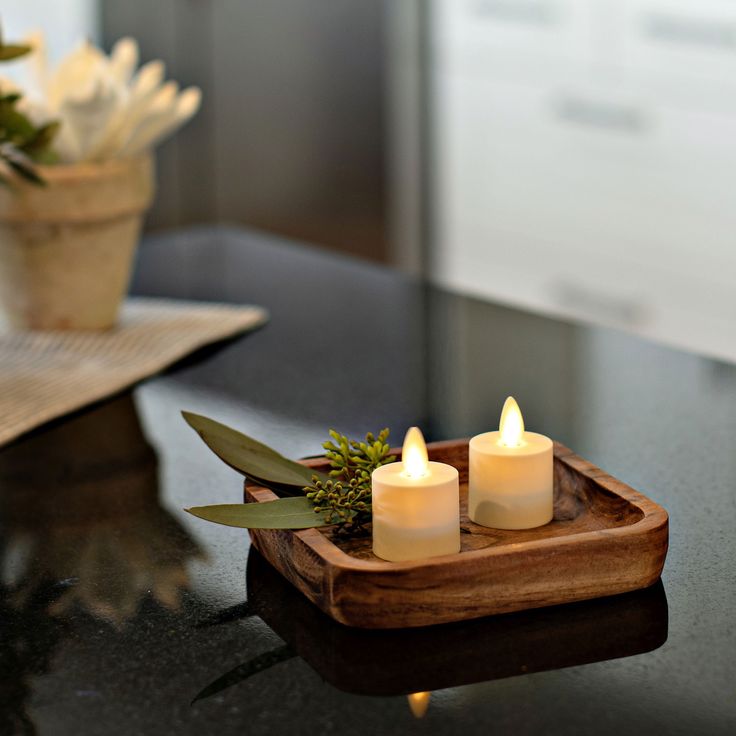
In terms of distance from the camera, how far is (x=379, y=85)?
11.4 feet

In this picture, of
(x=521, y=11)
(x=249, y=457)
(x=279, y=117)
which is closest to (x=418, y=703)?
(x=249, y=457)

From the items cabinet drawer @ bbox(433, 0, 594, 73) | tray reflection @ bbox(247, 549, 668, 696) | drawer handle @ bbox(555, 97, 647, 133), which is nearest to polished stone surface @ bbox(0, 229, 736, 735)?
tray reflection @ bbox(247, 549, 668, 696)

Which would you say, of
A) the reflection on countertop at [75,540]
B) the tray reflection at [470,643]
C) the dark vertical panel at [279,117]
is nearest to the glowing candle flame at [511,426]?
the tray reflection at [470,643]

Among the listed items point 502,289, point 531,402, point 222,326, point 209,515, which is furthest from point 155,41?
point 209,515

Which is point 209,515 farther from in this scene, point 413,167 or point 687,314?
point 413,167

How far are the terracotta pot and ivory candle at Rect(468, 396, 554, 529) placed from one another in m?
0.67

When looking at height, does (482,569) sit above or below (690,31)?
below

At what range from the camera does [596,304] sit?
9.93 ft

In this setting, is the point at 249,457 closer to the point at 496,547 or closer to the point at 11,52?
the point at 496,547

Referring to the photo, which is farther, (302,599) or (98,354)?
(98,354)

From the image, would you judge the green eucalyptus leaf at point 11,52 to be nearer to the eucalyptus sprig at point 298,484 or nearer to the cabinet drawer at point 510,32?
the eucalyptus sprig at point 298,484

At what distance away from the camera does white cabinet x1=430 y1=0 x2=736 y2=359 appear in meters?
2.71

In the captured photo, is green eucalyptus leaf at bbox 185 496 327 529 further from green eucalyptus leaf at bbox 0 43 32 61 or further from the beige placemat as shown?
green eucalyptus leaf at bbox 0 43 32 61

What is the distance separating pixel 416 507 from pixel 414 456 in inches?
1.1
